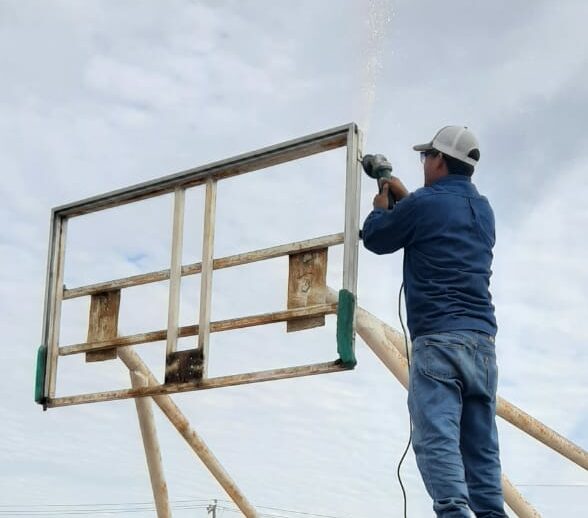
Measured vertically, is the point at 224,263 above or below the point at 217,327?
above

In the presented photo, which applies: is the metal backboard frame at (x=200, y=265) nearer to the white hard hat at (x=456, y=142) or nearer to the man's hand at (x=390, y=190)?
the man's hand at (x=390, y=190)

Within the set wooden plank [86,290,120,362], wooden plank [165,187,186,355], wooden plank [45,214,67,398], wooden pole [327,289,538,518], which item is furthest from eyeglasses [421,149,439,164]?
wooden plank [45,214,67,398]

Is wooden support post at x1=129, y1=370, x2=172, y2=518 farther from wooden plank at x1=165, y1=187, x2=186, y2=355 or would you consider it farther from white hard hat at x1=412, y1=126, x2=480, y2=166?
white hard hat at x1=412, y1=126, x2=480, y2=166

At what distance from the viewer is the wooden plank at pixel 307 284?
7.64m

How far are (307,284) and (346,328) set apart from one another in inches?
24.3

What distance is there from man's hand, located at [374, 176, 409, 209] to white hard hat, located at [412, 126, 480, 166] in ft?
1.08

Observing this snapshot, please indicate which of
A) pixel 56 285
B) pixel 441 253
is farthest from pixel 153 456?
pixel 441 253

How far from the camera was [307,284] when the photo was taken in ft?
25.4

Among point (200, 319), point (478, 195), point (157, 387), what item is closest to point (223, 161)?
point (200, 319)

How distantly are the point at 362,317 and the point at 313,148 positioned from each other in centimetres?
141

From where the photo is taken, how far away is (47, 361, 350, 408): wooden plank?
7.30 meters

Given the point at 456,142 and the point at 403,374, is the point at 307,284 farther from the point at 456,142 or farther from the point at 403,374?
the point at 456,142

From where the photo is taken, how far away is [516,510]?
909 centimetres

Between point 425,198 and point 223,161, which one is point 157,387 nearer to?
point 223,161
